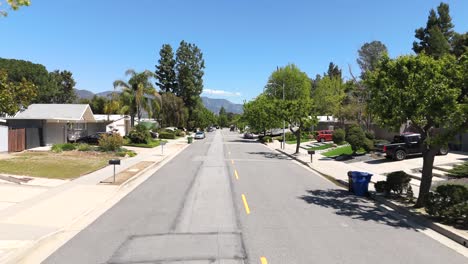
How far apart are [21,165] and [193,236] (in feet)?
56.9

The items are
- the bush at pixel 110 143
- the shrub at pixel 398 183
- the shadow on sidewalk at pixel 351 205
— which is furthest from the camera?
the bush at pixel 110 143

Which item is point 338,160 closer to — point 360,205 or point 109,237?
point 360,205

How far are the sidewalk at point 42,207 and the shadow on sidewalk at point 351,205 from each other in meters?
7.94

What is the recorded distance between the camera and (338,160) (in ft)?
101

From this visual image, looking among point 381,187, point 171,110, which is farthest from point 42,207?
point 171,110

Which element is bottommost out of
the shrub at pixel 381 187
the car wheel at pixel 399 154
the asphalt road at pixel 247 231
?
the asphalt road at pixel 247 231

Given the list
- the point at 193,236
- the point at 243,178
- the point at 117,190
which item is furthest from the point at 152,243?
the point at 243,178

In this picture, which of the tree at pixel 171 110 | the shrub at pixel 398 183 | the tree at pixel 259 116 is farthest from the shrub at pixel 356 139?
the tree at pixel 171 110

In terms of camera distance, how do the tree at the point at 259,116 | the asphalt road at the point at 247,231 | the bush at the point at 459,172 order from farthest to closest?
the tree at the point at 259,116 < the bush at the point at 459,172 < the asphalt road at the point at 247,231

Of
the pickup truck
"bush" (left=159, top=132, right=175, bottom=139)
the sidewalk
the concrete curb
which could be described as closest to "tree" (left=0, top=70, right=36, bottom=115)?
the sidewalk

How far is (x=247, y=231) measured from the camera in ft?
33.5

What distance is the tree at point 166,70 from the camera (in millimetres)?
89938

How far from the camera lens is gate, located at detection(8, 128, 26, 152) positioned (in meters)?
31.7

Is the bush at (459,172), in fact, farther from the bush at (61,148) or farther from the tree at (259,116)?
the tree at (259,116)
